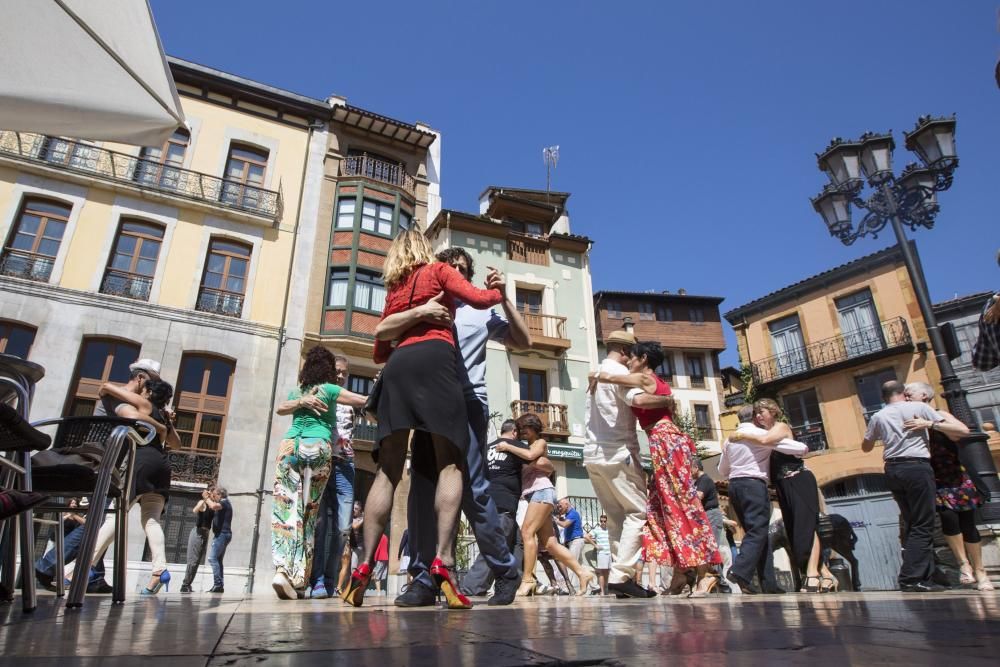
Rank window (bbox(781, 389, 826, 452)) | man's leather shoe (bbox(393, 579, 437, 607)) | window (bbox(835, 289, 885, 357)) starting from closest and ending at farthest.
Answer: man's leather shoe (bbox(393, 579, 437, 607)) → window (bbox(835, 289, 885, 357)) → window (bbox(781, 389, 826, 452))

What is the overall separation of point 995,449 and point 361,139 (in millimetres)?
23840

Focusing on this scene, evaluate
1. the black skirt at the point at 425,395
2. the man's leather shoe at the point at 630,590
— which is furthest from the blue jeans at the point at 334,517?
the black skirt at the point at 425,395

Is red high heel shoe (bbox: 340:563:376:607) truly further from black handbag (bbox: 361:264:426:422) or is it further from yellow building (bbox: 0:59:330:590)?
yellow building (bbox: 0:59:330:590)

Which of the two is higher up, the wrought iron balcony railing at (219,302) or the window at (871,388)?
the wrought iron balcony railing at (219,302)

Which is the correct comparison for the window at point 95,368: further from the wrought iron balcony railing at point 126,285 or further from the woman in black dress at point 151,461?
the woman in black dress at point 151,461

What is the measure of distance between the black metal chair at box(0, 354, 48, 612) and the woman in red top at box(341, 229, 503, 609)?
1.24m

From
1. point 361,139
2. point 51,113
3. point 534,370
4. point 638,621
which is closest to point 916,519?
point 638,621

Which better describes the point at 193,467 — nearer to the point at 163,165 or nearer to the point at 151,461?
the point at 163,165

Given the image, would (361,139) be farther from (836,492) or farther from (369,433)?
(836,492)

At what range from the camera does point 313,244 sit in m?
18.1

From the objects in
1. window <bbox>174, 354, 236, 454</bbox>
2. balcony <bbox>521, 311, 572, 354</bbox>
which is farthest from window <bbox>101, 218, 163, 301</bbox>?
balcony <bbox>521, 311, 572, 354</bbox>

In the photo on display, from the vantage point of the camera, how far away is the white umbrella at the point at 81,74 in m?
2.89

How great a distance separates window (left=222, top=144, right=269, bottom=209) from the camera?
1747 centimetres

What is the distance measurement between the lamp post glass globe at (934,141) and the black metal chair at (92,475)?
875 centimetres
